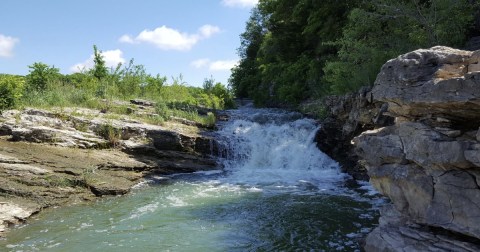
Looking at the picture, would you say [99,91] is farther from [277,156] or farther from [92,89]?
[277,156]

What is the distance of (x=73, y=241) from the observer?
771 cm

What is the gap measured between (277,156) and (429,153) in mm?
10305

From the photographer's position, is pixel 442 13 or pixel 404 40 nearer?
pixel 442 13

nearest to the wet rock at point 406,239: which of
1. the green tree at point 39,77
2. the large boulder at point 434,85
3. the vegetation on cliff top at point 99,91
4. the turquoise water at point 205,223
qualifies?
the turquoise water at point 205,223

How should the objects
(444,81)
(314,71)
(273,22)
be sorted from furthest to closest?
(273,22) → (314,71) → (444,81)

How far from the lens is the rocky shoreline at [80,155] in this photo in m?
10.1

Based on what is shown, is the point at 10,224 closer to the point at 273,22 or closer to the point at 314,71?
the point at 314,71

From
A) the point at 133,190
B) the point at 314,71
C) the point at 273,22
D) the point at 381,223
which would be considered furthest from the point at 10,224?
the point at 273,22

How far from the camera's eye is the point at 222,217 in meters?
9.20

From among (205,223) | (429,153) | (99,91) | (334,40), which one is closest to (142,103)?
(99,91)

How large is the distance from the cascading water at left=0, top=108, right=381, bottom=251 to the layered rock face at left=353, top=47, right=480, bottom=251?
1442 mm

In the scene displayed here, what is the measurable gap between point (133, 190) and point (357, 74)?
8.58m

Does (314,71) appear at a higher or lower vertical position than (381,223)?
higher

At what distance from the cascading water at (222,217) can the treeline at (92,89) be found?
6240 millimetres
